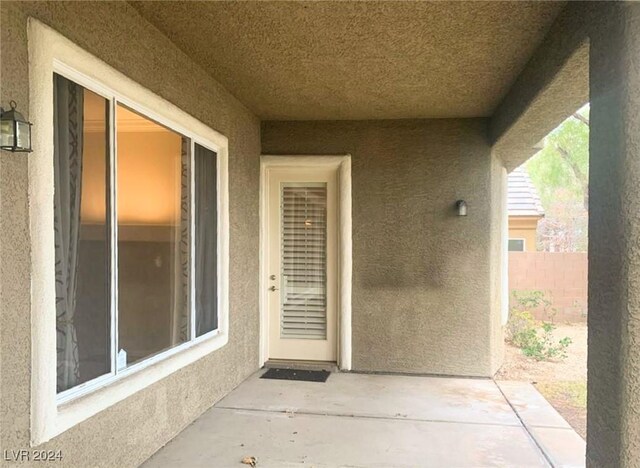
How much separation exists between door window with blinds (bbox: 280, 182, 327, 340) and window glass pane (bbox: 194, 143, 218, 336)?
152 cm

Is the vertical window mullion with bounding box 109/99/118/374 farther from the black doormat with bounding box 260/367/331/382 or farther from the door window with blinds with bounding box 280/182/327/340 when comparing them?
the door window with blinds with bounding box 280/182/327/340

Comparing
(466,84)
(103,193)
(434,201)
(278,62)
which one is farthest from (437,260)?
(103,193)

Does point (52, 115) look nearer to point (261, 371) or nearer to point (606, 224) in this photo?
point (606, 224)

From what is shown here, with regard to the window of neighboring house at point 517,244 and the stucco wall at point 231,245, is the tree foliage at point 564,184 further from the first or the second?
the stucco wall at point 231,245

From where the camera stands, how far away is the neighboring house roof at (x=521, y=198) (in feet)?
40.3

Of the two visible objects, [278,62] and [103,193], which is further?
[278,62]

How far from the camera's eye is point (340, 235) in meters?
5.40

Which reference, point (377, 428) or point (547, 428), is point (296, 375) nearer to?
point (377, 428)

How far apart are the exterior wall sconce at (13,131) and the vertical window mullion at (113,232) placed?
2.43 feet

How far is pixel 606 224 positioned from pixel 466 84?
2400 millimetres

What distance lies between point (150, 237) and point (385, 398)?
8.71 ft

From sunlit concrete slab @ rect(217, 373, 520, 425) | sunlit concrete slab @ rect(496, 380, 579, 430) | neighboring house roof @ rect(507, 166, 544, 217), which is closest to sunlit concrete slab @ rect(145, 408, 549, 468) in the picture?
sunlit concrete slab @ rect(217, 373, 520, 425)

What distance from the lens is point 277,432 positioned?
3.57 meters

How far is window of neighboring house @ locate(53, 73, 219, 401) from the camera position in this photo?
94.4 inches
